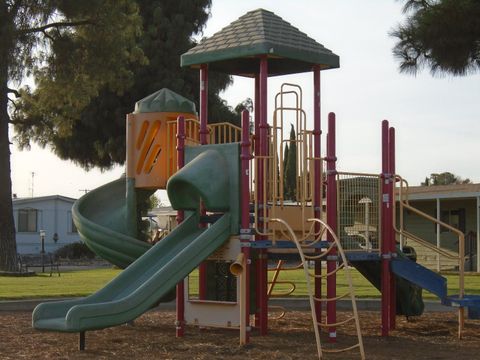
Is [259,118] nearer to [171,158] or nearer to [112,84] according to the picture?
[171,158]

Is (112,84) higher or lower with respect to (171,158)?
higher

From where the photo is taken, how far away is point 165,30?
38156 mm

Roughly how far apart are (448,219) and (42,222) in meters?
27.1

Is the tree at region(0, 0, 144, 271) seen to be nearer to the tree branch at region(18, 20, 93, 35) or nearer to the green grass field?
the tree branch at region(18, 20, 93, 35)

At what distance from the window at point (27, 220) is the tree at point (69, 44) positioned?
2052 centimetres

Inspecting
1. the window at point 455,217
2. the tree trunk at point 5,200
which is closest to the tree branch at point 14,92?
the tree trunk at point 5,200

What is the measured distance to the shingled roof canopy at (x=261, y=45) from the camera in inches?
451

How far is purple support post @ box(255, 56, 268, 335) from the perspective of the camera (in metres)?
11.4

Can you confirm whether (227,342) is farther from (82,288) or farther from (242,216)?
(82,288)

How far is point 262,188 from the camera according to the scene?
11367 mm

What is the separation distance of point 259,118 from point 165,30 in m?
26.9

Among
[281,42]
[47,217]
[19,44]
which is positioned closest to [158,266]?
[281,42]

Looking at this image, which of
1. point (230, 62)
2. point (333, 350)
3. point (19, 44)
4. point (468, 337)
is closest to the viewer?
point (333, 350)

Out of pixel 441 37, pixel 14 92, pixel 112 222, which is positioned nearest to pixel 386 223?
pixel 112 222
